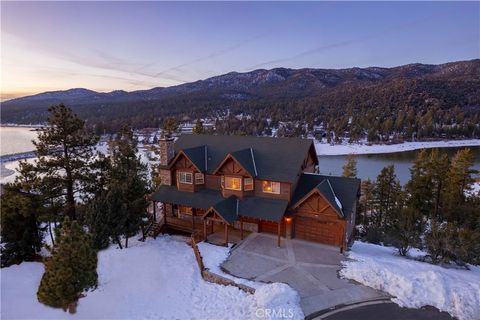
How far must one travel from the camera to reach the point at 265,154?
22531 millimetres

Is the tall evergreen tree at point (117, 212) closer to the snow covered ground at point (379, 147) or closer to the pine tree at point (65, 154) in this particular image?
the pine tree at point (65, 154)

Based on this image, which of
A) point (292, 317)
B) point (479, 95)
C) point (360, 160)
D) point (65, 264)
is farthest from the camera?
point (479, 95)

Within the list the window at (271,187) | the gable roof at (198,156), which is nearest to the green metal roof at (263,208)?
the window at (271,187)

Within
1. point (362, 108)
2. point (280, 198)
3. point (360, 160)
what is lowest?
point (360, 160)

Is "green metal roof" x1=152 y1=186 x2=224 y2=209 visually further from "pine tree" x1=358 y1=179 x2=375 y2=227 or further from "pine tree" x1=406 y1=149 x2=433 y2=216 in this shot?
"pine tree" x1=406 y1=149 x2=433 y2=216

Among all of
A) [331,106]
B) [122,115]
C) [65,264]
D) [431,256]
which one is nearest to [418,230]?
[431,256]

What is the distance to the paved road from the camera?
12634mm

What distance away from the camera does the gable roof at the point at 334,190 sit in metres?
19.1

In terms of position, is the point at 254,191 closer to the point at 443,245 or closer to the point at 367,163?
the point at 443,245

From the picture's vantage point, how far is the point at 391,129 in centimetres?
10512

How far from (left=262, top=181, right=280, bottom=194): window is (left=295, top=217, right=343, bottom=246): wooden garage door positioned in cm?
229

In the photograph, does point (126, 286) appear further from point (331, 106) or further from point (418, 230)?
point (331, 106)

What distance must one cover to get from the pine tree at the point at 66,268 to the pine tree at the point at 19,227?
9454mm

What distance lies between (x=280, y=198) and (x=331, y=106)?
150 m
